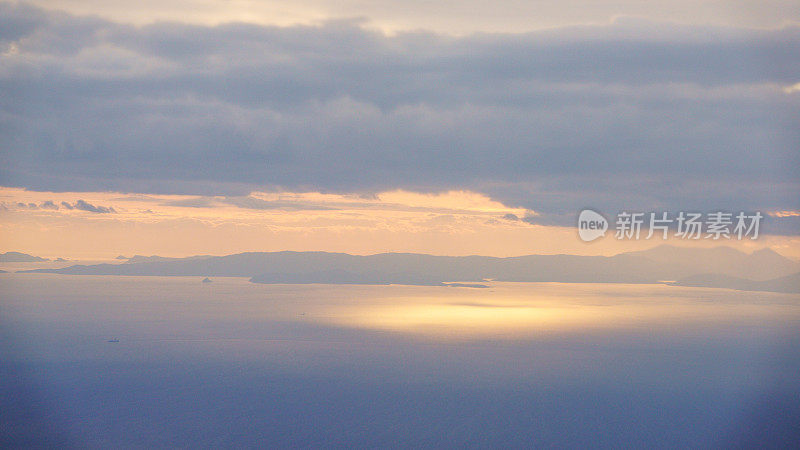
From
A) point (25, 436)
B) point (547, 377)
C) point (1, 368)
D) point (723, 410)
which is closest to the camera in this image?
point (25, 436)

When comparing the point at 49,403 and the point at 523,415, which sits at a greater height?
the point at 523,415

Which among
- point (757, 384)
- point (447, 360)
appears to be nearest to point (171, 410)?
point (447, 360)

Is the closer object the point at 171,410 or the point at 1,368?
the point at 171,410

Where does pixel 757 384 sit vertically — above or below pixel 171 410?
above

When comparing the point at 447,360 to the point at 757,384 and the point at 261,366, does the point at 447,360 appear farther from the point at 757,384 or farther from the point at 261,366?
the point at 757,384

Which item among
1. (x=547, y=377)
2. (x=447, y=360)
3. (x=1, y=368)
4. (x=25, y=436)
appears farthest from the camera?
(x=447, y=360)

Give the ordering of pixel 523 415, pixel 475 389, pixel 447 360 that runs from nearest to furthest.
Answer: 1. pixel 523 415
2. pixel 475 389
3. pixel 447 360

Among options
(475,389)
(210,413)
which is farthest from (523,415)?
(210,413)

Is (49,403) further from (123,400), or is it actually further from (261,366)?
(261,366)

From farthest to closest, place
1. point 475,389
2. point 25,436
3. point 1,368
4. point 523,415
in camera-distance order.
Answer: point 1,368, point 475,389, point 523,415, point 25,436
